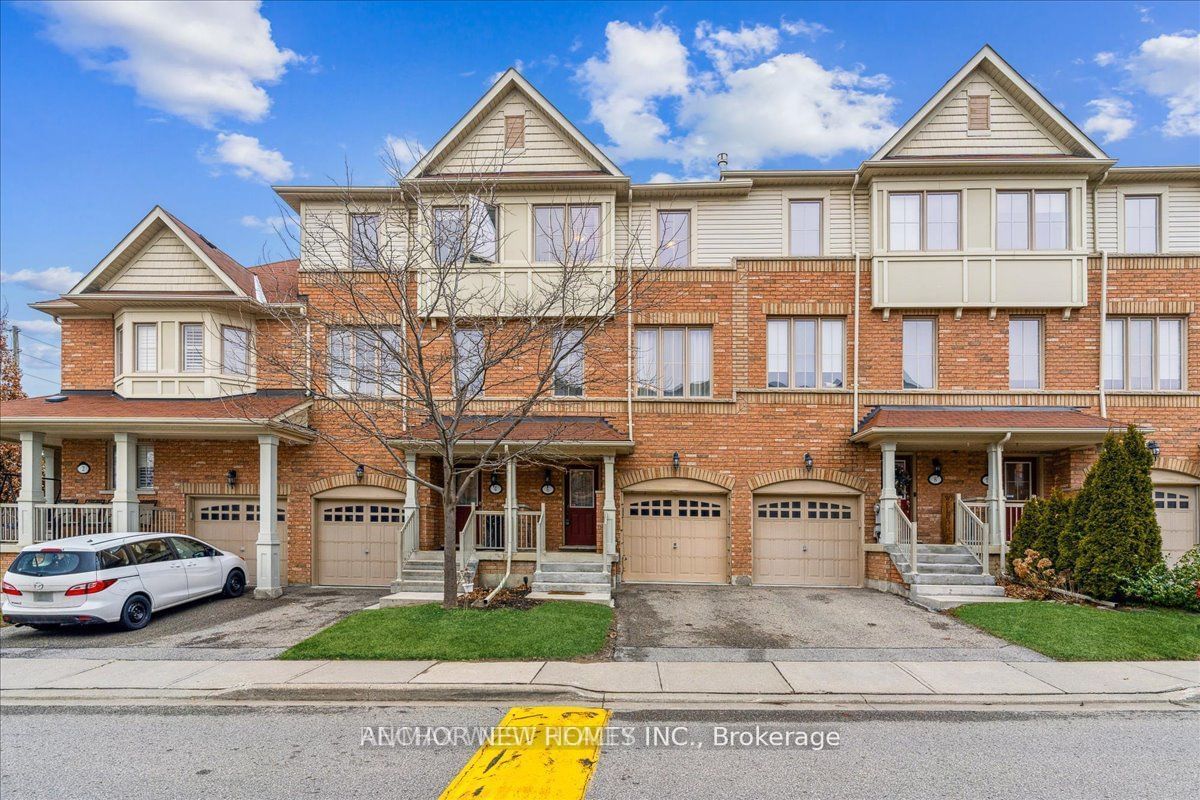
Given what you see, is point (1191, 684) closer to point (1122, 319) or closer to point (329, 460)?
point (1122, 319)

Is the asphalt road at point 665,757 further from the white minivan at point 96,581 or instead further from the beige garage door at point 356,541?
the beige garage door at point 356,541

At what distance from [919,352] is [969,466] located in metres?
2.76

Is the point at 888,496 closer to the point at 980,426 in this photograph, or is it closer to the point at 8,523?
the point at 980,426

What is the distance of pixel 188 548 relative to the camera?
39.6ft

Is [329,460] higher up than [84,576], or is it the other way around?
[329,460]

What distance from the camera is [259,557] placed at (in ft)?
43.0

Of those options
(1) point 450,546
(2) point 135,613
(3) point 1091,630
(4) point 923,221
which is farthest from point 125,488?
(4) point 923,221

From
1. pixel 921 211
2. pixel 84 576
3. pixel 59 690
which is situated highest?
pixel 921 211

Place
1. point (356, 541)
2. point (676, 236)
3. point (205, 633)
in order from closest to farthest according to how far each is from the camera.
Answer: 1. point (205, 633)
2. point (356, 541)
3. point (676, 236)

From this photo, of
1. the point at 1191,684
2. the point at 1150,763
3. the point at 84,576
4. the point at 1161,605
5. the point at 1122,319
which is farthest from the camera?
the point at 1122,319

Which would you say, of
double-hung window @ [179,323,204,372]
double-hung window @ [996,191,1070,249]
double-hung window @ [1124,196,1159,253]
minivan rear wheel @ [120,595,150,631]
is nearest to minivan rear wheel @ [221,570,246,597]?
minivan rear wheel @ [120,595,150,631]

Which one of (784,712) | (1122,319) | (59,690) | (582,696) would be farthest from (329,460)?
(1122,319)

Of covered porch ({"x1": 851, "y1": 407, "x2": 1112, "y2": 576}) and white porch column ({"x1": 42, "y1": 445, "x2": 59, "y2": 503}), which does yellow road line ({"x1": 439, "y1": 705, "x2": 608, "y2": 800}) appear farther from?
white porch column ({"x1": 42, "y1": 445, "x2": 59, "y2": 503})

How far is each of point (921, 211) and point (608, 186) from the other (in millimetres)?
6984
